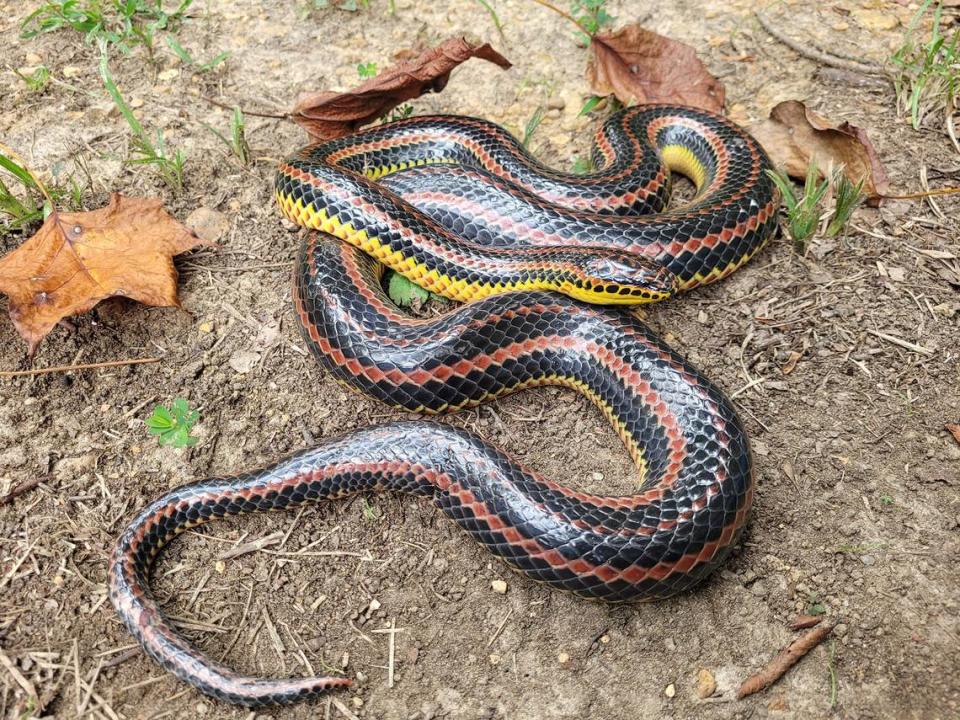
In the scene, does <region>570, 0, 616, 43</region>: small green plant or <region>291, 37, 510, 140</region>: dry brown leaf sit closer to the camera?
Result: <region>291, 37, 510, 140</region>: dry brown leaf

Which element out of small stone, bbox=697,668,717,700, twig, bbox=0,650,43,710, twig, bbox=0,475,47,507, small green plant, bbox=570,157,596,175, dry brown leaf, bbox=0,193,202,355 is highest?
dry brown leaf, bbox=0,193,202,355

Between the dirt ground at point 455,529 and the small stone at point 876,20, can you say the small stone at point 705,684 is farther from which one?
the small stone at point 876,20

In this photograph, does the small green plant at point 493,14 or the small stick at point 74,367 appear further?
the small green plant at point 493,14

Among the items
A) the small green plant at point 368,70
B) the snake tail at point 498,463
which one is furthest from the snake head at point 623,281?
the small green plant at point 368,70

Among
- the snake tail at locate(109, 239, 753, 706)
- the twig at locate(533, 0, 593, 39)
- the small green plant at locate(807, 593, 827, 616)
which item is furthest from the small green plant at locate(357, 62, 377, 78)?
the small green plant at locate(807, 593, 827, 616)

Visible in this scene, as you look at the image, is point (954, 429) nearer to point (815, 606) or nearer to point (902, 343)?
point (902, 343)

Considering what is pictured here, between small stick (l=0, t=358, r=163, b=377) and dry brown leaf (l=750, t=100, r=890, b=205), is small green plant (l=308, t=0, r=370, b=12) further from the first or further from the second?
small stick (l=0, t=358, r=163, b=377)
